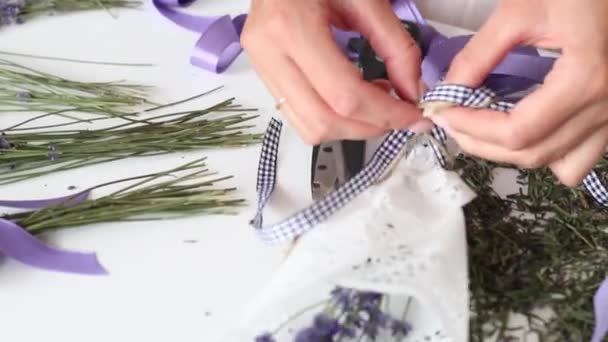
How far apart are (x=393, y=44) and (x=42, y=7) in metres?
0.56

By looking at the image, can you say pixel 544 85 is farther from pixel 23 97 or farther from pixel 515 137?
pixel 23 97

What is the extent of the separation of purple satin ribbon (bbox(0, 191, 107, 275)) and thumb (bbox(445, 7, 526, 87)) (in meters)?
0.36

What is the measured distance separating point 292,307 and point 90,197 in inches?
10.9

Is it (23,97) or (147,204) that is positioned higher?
(23,97)

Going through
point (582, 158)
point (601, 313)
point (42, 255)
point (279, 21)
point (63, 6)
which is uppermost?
point (63, 6)

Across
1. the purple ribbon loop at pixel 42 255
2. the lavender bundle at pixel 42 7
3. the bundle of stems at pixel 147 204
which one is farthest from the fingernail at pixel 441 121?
the lavender bundle at pixel 42 7

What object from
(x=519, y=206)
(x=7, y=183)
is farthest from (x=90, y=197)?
(x=519, y=206)

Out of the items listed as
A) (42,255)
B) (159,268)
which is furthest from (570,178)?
(42,255)

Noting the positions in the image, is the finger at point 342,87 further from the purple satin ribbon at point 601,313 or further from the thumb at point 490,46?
the purple satin ribbon at point 601,313

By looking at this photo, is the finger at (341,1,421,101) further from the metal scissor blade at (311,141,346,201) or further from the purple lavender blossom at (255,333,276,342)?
the purple lavender blossom at (255,333,276,342)

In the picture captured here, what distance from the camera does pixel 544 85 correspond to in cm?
71

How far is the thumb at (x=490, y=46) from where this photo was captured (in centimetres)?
72

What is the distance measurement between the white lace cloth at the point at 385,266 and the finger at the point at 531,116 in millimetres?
65

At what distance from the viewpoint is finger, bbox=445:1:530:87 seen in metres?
0.72
